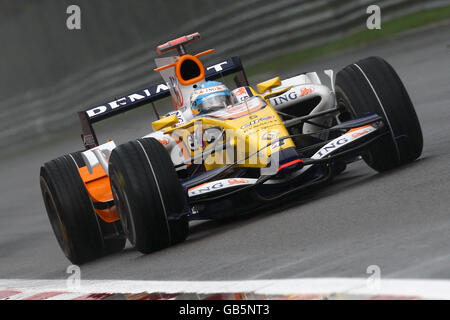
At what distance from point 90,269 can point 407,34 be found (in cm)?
1148

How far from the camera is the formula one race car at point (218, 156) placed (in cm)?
800

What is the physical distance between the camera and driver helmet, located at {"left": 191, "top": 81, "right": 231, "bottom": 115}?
942cm

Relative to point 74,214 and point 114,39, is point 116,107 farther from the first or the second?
point 114,39

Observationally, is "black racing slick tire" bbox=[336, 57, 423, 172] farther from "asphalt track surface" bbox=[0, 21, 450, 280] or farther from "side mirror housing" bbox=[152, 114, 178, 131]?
"side mirror housing" bbox=[152, 114, 178, 131]

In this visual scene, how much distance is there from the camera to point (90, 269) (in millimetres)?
8766

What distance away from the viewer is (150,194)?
7.91 m

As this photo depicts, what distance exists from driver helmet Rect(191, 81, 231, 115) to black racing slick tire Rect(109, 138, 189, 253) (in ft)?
4.37

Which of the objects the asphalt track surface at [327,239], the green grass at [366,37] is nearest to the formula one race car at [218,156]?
the asphalt track surface at [327,239]

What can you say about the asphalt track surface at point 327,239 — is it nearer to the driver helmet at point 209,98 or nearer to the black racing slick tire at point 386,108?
the black racing slick tire at point 386,108

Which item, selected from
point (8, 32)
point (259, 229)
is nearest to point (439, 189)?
point (259, 229)

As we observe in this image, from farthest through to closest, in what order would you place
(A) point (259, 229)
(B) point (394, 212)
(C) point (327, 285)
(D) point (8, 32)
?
(D) point (8, 32) < (A) point (259, 229) < (B) point (394, 212) < (C) point (327, 285)

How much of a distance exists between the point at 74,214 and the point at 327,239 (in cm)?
339

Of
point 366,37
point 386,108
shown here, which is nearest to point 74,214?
point 386,108

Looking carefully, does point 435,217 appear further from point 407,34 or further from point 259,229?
point 407,34
